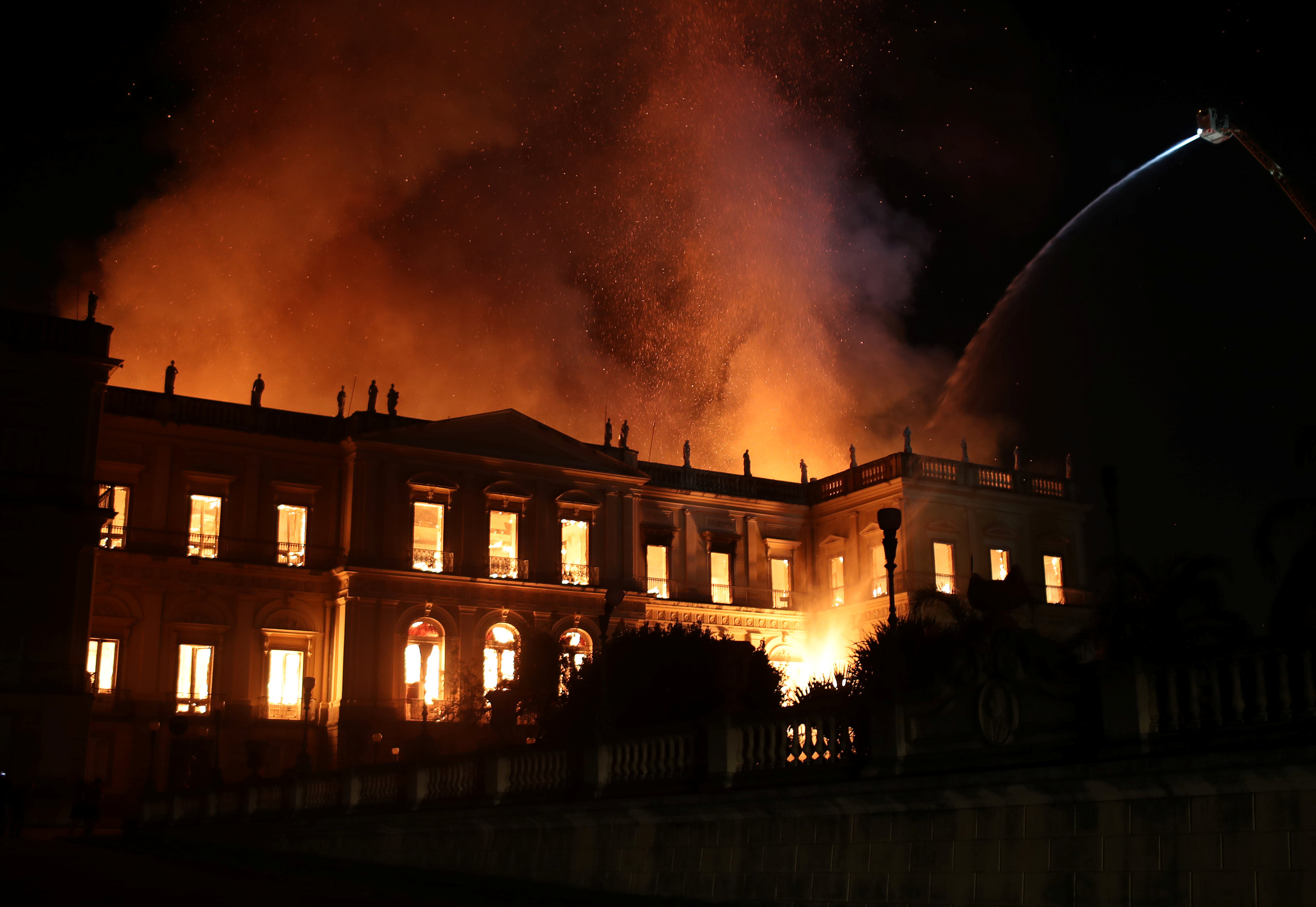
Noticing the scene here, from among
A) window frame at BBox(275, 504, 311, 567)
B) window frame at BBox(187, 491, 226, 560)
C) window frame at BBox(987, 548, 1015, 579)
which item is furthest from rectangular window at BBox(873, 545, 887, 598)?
window frame at BBox(187, 491, 226, 560)

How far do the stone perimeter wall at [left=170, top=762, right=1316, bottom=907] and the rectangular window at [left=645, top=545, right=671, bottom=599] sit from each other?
30266mm

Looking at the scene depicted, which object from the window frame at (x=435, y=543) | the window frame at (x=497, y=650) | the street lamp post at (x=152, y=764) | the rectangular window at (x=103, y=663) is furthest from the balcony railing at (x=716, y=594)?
the rectangular window at (x=103, y=663)

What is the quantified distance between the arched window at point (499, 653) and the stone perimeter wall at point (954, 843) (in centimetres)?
2503

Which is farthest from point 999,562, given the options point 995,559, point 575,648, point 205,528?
point 205,528

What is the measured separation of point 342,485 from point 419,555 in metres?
3.33

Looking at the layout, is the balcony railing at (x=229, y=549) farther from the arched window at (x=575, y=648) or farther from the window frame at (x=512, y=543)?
the arched window at (x=575, y=648)

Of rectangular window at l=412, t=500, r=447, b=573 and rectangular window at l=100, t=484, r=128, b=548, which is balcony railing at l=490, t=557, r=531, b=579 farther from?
rectangular window at l=100, t=484, r=128, b=548

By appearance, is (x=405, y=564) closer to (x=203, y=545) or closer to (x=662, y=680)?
(x=203, y=545)

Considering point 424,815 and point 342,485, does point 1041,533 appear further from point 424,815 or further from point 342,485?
point 424,815

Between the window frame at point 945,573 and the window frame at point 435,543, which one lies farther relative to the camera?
the window frame at point 945,573

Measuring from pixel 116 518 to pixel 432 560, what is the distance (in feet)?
31.2

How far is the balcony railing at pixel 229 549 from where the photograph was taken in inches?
1505

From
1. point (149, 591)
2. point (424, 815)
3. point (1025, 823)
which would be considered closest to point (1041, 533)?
point (149, 591)

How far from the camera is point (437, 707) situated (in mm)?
40344
